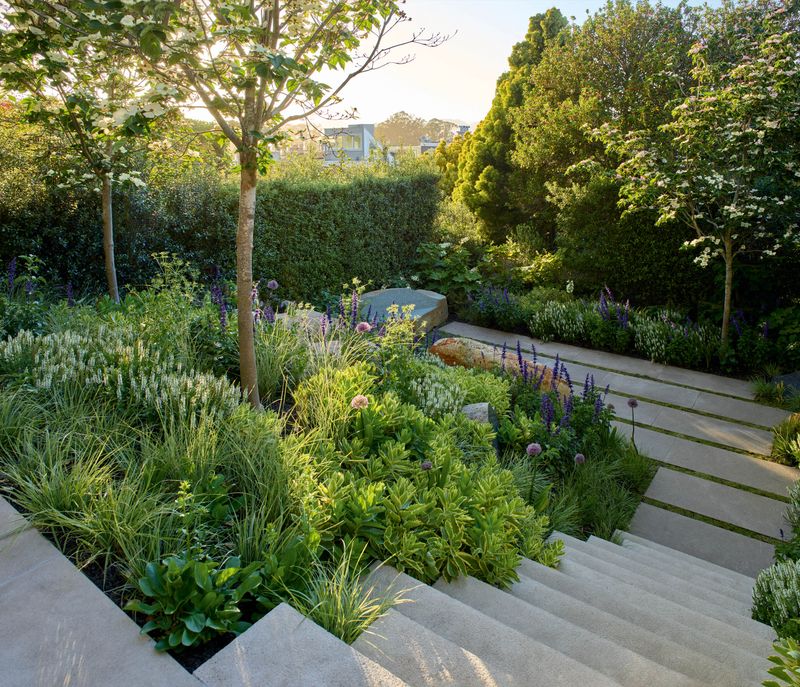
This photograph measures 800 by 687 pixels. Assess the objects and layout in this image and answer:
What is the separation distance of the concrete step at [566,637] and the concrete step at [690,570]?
53.6 inches

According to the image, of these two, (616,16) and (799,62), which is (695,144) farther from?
(616,16)

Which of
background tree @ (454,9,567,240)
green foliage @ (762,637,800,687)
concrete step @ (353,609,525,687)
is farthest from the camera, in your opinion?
background tree @ (454,9,567,240)

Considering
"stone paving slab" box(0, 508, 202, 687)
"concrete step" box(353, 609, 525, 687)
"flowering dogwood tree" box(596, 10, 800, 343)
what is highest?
"flowering dogwood tree" box(596, 10, 800, 343)

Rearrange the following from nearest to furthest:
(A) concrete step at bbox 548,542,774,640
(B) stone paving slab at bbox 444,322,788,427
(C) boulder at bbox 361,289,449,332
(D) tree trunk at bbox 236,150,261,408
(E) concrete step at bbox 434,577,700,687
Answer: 1. (E) concrete step at bbox 434,577,700,687
2. (A) concrete step at bbox 548,542,774,640
3. (D) tree trunk at bbox 236,150,261,408
4. (B) stone paving slab at bbox 444,322,788,427
5. (C) boulder at bbox 361,289,449,332

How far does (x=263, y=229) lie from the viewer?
7133 millimetres

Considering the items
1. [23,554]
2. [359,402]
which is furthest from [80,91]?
[23,554]

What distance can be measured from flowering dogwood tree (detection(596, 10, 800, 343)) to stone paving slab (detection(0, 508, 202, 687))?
6571 mm

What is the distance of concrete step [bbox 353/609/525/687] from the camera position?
1.52 meters

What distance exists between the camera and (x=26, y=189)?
5004 mm

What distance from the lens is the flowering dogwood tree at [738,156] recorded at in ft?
19.3

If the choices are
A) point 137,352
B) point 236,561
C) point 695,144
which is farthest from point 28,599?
point 695,144

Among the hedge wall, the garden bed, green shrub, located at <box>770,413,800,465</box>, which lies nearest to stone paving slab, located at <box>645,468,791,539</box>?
the garden bed

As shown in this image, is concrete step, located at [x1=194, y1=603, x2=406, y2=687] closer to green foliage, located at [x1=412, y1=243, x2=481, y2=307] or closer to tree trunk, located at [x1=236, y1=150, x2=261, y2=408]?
tree trunk, located at [x1=236, y1=150, x2=261, y2=408]

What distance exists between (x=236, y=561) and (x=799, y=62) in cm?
704
